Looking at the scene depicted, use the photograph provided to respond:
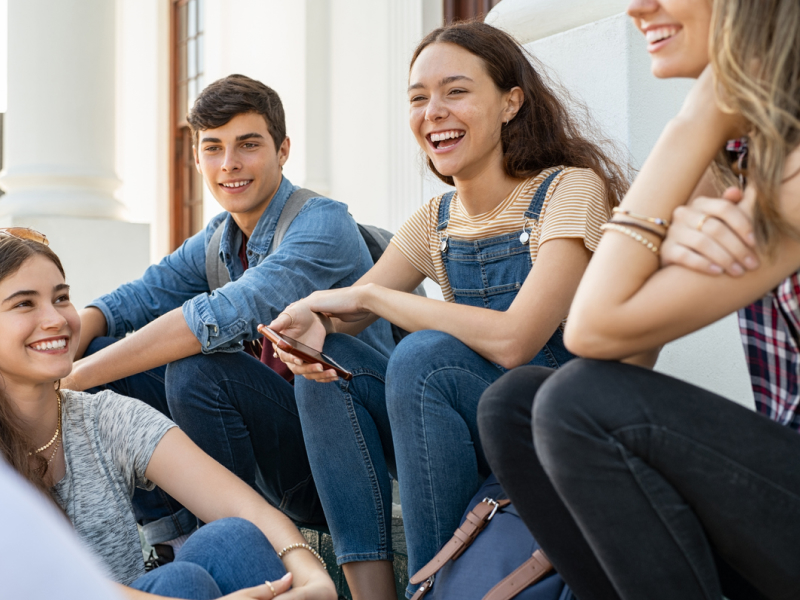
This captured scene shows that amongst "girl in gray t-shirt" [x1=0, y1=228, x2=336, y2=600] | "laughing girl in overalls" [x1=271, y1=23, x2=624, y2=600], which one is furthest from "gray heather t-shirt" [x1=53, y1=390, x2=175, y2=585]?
"laughing girl in overalls" [x1=271, y1=23, x2=624, y2=600]

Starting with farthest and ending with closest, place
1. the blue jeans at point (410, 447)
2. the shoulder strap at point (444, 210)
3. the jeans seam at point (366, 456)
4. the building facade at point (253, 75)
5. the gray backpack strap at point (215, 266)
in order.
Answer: the building facade at point (253, 75), the gray backpack strap at point (215, 266), the shoulder strap at point (444, 210), the jeans seam at point (366, 456), the blue jeans at point (410, 447)

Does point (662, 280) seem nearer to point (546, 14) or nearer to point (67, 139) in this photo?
point (546, 14)

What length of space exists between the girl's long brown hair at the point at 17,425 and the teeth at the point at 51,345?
11 centimetres

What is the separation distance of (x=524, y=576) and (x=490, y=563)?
89 mm

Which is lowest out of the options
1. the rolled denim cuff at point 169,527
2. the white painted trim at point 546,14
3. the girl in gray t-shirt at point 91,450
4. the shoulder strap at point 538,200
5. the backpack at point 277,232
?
the rolled denim cuff at point 169,527

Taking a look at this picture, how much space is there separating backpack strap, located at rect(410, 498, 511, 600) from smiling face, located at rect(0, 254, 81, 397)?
93 centimetres

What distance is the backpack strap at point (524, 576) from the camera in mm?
1530

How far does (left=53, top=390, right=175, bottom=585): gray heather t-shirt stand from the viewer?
1.85 metres

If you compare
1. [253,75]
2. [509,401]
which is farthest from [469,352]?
[253,75]

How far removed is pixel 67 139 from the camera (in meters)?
5.02

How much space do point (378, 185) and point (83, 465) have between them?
3174 millimetres

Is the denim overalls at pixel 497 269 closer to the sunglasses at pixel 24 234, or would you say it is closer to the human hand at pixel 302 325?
the human hand at pixel 302 325

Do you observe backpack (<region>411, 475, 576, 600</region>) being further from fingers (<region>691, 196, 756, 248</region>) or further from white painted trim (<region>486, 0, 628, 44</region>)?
white painted trim (<region>486, 0, 628, 44</region>)

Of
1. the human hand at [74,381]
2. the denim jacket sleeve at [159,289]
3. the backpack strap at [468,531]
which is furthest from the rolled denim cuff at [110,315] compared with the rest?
Result: the backpack strap at [468,531]
